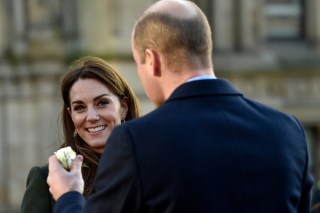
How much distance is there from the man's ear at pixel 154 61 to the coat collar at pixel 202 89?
0.08 m

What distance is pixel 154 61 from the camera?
390 cm

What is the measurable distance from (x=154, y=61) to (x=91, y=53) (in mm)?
11088

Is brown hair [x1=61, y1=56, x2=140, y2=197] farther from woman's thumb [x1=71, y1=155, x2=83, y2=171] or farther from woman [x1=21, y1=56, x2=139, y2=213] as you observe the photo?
woman's thumb [x1=71, y1=155, x2=83, y2=171]

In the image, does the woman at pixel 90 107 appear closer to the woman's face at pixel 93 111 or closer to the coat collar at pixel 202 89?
the woman's face at pixel 93 111

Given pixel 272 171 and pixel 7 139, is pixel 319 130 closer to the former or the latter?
pixel 7 139

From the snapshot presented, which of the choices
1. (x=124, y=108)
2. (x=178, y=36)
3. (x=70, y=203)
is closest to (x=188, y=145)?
(x=178, y=36)

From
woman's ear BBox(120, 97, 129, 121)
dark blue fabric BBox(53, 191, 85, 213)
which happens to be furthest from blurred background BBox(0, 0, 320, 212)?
dark blue fabric BBox(53, 191, 85, 213)

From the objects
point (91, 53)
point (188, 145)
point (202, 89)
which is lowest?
point (91, 53)

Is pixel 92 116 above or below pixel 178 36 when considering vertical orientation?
below

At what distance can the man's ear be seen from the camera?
3900mm

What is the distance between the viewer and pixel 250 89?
15.4 meters

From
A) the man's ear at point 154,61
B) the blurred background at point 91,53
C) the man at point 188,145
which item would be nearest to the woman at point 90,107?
the man at point 188,145

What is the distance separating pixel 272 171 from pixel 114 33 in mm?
11321

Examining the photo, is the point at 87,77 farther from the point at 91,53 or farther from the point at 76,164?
the point at 91,53
